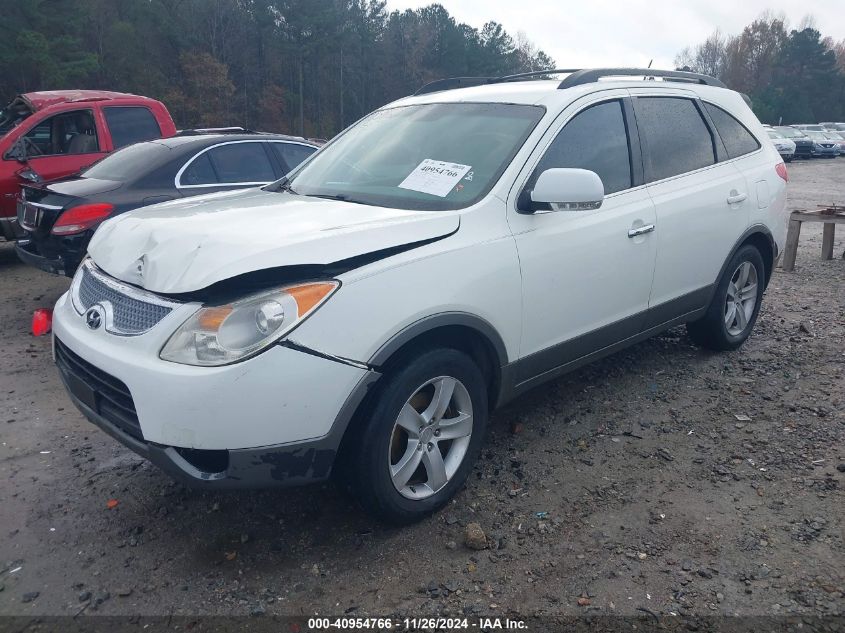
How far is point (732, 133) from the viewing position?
16.5 ft

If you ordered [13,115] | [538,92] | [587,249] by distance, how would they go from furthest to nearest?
[13,115], [538,92], [587,249]

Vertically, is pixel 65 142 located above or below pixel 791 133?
below

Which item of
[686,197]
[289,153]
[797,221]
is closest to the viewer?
[686,197]

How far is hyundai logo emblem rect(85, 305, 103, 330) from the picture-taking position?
295 centimetres

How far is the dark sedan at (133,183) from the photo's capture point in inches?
239

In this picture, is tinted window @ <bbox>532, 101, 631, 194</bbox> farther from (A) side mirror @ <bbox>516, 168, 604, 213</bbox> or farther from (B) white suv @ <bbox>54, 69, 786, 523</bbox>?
(A) side mirror @ <bbox>516, 168, 604, 213</bbox>

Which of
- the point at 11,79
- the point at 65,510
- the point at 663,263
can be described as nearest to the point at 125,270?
the point at 65,510

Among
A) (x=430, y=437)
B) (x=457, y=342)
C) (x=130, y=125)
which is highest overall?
(x=130, y=125)

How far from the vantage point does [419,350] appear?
9.89 feet

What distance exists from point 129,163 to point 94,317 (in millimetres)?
4222

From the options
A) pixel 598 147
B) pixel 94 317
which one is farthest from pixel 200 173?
pixel 598 147

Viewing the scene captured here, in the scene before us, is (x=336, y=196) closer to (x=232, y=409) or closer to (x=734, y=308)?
(x=232, y=409)

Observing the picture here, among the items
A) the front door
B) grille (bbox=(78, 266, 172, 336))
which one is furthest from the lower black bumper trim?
the front door

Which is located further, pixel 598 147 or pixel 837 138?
pixel 837 138
